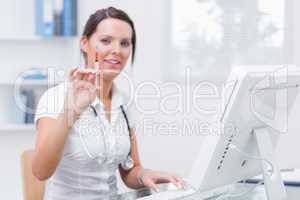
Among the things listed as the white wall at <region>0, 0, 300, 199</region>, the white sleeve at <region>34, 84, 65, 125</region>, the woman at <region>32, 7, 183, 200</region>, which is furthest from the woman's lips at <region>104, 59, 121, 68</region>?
the white wall at <region>0, 0, 300, 199</region>

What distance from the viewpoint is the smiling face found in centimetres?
171

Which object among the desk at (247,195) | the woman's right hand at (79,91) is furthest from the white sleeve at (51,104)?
the desk at (247,195)

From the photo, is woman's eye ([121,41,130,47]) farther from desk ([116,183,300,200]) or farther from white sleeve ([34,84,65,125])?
desk ([116,183,300,200])

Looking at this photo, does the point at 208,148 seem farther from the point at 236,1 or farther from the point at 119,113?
the point at 236,1

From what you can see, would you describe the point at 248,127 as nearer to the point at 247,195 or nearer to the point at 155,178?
the point at 247,195

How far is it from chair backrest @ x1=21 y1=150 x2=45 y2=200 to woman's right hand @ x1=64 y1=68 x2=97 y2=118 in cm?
61

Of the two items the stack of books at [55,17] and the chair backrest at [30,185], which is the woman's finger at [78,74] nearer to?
the chair backrest at [30,185]

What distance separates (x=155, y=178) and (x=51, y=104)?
42 centimetres

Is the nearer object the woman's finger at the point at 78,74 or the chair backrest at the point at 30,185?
the woman's finger at the point at 78,74

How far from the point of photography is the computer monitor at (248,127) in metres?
1.18

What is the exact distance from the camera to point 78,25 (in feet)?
9.41

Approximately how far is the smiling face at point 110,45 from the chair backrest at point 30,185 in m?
0.47

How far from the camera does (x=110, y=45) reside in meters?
1.72

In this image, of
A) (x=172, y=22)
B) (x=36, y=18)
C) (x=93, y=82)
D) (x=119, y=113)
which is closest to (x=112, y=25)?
(x=119, y=113)
